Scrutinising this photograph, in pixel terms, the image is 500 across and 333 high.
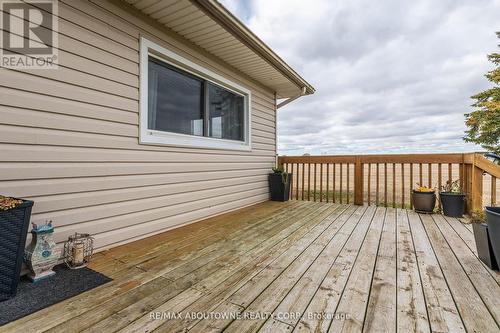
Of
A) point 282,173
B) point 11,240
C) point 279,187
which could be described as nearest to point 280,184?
point 279,187

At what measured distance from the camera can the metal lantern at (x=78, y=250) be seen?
5.72ft

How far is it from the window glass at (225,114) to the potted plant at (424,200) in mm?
3191

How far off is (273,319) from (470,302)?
1157 millimetres

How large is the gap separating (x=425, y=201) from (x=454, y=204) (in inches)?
14.1

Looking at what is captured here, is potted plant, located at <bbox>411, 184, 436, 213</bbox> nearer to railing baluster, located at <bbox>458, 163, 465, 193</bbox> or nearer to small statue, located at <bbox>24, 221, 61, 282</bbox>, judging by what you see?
railing baluster, located at <bbox>458, 163, 465, 193</bbox>

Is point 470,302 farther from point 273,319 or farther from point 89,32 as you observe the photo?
point 89,32

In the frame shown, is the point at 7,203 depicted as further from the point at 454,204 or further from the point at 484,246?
the point at 454,204

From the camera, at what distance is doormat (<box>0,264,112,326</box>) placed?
120cm

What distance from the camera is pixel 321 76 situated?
9.20 metres

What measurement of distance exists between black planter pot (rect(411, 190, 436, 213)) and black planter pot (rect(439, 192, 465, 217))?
175 mm

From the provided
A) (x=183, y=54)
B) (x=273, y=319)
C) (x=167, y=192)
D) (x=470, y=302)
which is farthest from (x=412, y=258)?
(x=183, y=54)

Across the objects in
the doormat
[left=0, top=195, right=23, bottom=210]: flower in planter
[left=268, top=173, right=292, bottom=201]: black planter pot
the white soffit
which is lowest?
the doormat

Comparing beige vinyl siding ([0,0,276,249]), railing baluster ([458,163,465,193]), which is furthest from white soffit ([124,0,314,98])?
railing baluster ([458,163,465,193])

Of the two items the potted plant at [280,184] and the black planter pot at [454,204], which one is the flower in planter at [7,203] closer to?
the potted plant at [280,184]
